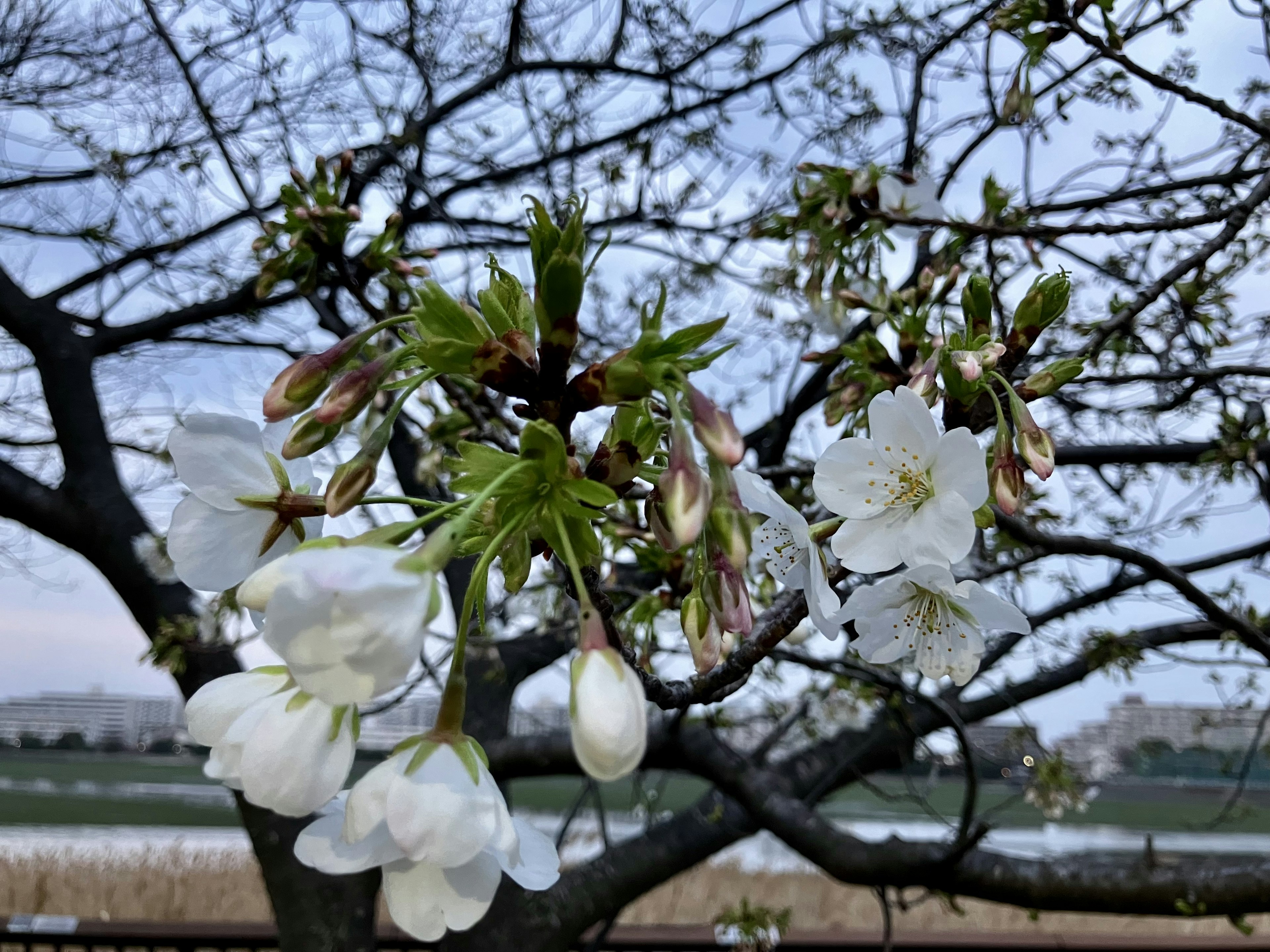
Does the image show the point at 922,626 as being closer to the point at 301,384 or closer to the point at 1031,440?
the point at 1031,440

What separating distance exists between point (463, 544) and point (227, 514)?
179 mm

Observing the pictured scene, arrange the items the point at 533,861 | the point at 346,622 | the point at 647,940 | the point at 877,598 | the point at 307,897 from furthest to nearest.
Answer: the point at 647,940, the point at 307,897, the point at 877,598, the point at 533,861, the point at 346,622

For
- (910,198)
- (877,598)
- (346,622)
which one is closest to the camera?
(346,622)

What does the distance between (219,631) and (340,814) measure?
5.98ft

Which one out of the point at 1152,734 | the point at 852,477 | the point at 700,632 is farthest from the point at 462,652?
the point at 1152,734

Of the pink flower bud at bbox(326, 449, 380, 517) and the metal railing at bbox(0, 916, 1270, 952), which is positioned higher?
the pink flower bud at bbox(326, 449, 380, 517)

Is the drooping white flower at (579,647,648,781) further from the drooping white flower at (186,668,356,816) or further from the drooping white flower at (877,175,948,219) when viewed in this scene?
the drooping white flower at (877,175,948,219)

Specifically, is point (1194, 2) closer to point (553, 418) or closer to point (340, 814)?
point (553, 418)

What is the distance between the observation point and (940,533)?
56cm

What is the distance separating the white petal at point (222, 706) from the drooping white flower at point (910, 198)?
4.12ft

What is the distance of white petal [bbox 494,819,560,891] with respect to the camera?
0.39 m

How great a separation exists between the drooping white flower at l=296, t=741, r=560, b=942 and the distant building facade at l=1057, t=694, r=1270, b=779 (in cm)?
215

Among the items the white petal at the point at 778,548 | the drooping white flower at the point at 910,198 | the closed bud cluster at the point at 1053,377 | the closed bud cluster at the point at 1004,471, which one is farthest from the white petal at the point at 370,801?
the drooping white flower at the point at 910,198

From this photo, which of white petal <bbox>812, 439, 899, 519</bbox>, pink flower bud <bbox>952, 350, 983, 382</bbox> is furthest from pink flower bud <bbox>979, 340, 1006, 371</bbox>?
white petal <bbox>812, 439, 899, 519</bbox>
